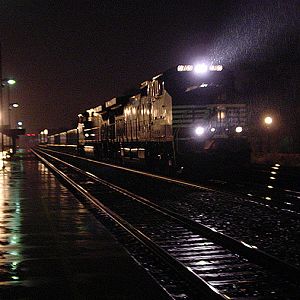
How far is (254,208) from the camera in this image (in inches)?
580

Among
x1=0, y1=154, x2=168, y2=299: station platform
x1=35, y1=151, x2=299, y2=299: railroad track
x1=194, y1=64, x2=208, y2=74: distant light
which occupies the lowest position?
x1=35, y1=151, x2=299, y2=299: railroad track

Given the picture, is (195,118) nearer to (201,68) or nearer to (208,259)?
(201,68)

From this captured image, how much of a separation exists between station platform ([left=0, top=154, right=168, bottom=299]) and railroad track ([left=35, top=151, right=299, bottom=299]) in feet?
1.77

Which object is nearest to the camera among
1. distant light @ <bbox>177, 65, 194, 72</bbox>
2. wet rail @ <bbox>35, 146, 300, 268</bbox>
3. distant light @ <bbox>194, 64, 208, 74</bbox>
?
wet rail @ <bbox>35, 146, 300, 268</bbox>

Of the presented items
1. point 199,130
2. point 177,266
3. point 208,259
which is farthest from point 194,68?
point 177,266

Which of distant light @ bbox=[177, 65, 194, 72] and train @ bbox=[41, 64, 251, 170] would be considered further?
distant light @ bbox=[177, 65, 194, 72]

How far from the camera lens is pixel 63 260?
8.69 meters

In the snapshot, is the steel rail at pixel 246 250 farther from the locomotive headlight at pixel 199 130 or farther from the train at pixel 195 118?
the locomotive headlight at pixel 199 130

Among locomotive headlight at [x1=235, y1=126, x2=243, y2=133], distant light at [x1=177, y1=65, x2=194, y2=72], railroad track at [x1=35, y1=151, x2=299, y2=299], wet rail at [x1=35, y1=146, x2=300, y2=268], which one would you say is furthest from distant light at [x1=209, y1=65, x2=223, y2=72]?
railroad track at [x1=35, y1=151, x2=299, y2=299]

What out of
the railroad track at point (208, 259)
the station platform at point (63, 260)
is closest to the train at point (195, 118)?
the railroad track at point (208, 259)

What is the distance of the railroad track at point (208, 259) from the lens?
702 centimetres

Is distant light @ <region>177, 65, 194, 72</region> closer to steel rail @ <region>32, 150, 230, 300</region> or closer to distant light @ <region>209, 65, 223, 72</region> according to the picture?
distant light @ <region>209, 65, 223, 72</region>

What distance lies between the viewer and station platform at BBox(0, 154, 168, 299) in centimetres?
686

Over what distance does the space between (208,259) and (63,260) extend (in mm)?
2030
